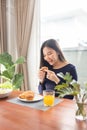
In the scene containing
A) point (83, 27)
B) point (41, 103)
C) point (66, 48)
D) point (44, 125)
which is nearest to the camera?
point (44, 125)

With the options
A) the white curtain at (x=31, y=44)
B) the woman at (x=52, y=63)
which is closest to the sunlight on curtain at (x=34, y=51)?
the white curtain at (x=31, y=44)

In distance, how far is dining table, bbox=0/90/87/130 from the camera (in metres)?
1.05

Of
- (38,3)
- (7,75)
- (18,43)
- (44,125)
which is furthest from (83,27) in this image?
(44,125)

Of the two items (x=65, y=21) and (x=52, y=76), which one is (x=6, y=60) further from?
(x=52, y=76)

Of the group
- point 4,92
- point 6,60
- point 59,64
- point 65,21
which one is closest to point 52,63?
point 59,64

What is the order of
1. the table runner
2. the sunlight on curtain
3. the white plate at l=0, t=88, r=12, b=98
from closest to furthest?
the table runner → the white plate at l=0, t=88, r=12, b=98 → the sunlight on curtain

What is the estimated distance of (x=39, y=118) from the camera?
118 cm

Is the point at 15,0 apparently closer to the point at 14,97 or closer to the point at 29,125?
the point at 14,97

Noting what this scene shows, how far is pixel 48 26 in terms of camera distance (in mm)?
2916

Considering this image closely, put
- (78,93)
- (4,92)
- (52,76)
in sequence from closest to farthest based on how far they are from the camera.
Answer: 1. (78,93)
2. (4,92)
3. (52,76)

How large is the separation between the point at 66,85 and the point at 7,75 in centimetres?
198

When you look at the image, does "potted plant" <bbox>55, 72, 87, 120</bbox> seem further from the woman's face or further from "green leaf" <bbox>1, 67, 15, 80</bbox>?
"green leaf" <bbox>1, 67, 15, 80</bbox>

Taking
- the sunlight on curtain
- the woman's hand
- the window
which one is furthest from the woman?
the sunlight on curtain

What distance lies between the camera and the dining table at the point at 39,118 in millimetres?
1055
